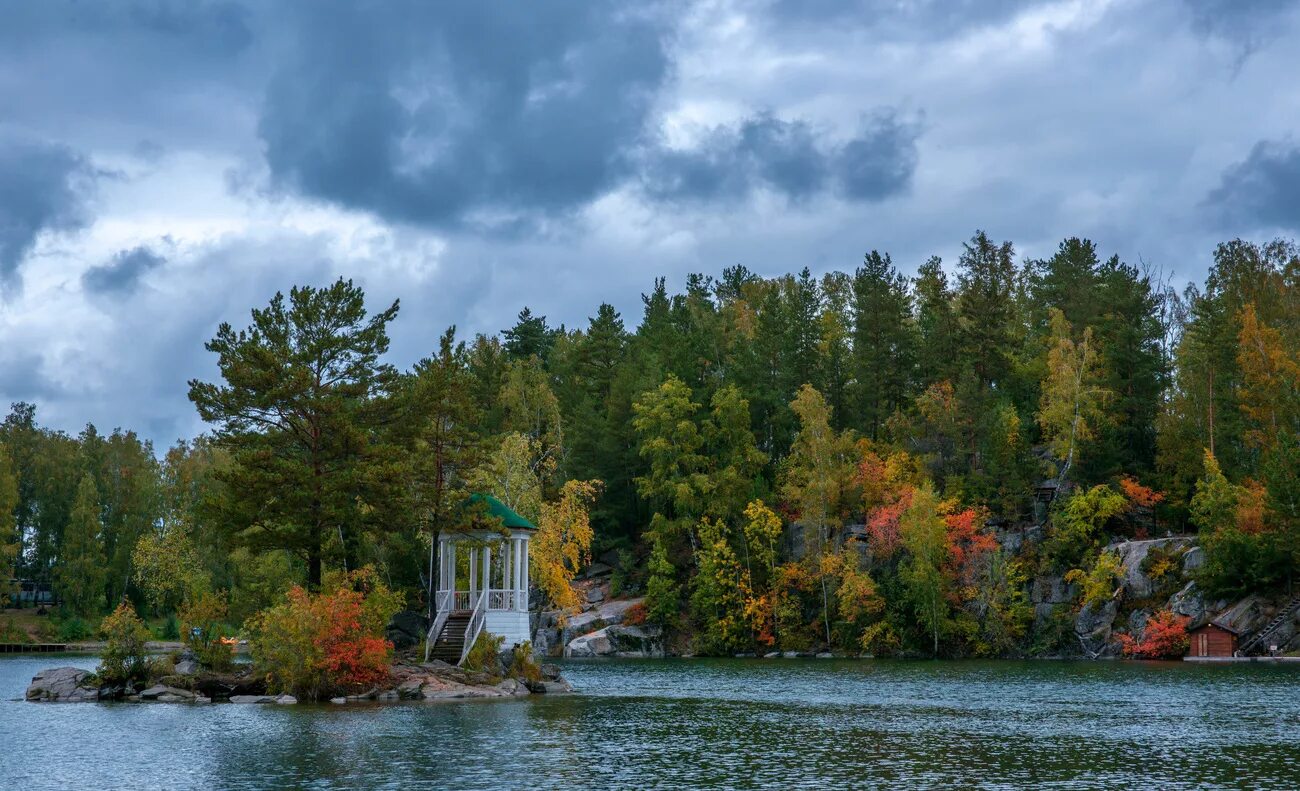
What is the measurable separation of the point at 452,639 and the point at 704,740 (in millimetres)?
20136

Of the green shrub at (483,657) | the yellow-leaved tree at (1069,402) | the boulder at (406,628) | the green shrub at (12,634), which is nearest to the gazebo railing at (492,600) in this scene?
the green shrub at (483,657)

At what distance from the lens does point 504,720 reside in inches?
1336

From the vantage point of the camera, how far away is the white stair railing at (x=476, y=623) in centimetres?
4688

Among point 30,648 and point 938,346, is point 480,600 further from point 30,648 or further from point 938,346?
point 30,648

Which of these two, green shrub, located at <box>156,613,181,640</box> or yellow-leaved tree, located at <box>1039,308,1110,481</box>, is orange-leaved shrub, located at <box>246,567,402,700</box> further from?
green shrub, located at <box>156,613,181,640</box>

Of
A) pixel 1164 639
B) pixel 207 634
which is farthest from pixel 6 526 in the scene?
pixel 1164 639

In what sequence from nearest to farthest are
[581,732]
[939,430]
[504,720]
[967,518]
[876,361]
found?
[581,732]
[504,720]
[967,518]
[939,430]
[876,361]

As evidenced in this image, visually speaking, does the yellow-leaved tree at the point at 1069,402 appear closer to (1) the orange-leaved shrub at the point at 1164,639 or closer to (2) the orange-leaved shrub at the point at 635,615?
(1) the orange-leaved shrub at the point at 1164,639

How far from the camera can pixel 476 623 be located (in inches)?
1877

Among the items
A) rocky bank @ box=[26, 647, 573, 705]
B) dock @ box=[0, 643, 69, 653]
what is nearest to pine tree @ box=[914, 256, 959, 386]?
rocky bank @ box=[26, 647, 573, 705]

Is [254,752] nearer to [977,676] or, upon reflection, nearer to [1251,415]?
[977,676]

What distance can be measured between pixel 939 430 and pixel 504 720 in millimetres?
53624

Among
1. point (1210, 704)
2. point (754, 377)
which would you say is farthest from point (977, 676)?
point (754, 377)

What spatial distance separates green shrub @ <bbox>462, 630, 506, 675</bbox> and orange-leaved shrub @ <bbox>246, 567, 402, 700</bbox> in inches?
180
